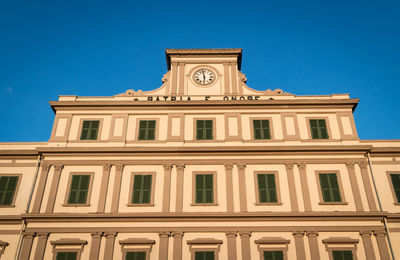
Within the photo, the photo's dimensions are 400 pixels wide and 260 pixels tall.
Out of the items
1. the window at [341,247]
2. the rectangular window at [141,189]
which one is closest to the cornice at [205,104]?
the rectangular window at [141,189]

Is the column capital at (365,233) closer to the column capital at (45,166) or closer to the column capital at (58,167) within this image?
the column capital at (58,167)

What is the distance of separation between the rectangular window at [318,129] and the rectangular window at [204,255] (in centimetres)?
1023

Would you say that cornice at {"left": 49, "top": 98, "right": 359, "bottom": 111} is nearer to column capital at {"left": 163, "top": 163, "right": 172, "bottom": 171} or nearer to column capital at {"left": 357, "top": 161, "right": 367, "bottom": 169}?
column capital at {"left": 357, "top": 161, "right": 367, "bottom": 169}

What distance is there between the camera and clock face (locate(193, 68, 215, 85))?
25952 mm

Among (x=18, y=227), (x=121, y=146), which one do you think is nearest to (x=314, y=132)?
(x=121, y=146)

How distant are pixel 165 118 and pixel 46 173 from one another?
8.40 meters

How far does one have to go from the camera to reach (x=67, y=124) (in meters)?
23.9

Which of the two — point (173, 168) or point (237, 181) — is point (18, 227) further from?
point (237, 181)

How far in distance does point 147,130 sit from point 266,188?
8.78 metres

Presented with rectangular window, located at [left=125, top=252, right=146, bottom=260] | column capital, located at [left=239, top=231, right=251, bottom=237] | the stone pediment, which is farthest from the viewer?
the stone pediment

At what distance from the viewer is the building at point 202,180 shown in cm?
1959

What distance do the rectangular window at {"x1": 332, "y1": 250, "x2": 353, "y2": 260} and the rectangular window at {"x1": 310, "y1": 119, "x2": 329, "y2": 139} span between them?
292 inches

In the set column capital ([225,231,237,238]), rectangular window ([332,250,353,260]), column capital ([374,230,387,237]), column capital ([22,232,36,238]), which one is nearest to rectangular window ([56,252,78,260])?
column capital ([22,232,36,238])

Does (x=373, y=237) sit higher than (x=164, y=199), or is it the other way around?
(x=164, y=199)
